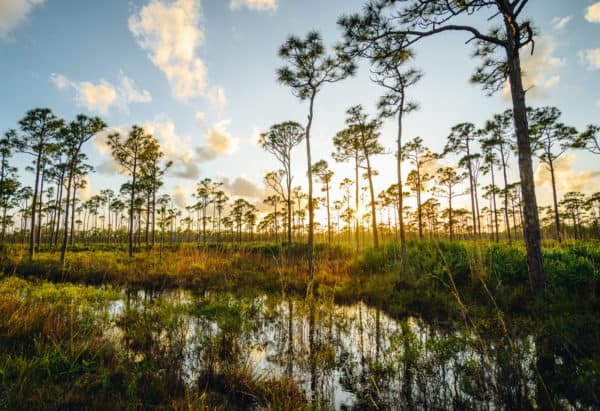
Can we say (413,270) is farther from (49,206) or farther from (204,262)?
(49,206)

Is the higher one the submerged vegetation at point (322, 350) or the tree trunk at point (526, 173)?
the tree trunk at point (526, 173)

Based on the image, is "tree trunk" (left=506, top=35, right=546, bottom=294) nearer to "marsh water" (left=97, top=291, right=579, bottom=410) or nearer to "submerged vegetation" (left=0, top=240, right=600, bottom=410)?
"submerged vegetation" (left=0, top=240, right=600, bottom=410)

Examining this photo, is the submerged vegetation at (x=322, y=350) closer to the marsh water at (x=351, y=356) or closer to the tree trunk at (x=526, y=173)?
the marsh water at (x=351, y=356)

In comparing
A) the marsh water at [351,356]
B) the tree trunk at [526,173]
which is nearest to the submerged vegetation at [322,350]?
the marsh water at [351,356]

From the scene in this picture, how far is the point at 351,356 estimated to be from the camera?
385cm

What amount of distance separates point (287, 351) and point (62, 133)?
68.2 feet

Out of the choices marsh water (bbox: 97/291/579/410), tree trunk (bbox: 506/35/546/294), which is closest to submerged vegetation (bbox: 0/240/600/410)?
marsh water (bbox: 97/291/579/410)

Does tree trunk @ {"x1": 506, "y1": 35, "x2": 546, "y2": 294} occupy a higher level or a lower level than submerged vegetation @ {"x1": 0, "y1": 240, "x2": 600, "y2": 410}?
higher

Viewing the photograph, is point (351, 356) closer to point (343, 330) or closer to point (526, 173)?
point (343, 330)

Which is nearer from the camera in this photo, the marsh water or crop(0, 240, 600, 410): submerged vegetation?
crop(0, 240, 600, 410): submerged vegetation

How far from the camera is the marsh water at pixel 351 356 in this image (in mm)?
2777

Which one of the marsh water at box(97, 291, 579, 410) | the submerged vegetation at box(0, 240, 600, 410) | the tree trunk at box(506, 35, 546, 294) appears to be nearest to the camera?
the submerged vegetation at box(0, 240, 600, 410)

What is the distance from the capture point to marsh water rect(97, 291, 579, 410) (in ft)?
9.11

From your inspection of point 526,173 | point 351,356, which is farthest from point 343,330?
point 526,173
